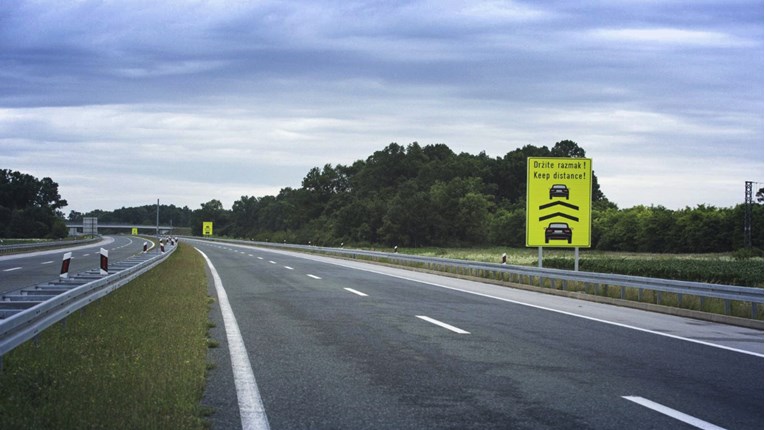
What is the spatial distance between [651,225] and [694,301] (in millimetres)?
75002

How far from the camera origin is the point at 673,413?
6402 millimetres

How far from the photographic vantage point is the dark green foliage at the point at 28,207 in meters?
118

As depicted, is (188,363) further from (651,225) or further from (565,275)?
(651,225)

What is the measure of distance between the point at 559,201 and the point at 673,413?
771 inches

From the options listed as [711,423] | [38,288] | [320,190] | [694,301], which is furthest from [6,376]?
[320,190]

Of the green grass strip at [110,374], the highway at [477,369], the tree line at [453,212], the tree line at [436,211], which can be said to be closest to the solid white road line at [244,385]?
the highway at [477,369]

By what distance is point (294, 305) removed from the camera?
51.3 feet

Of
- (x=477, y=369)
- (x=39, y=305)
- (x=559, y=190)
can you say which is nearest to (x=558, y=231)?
(x=559, y=190)

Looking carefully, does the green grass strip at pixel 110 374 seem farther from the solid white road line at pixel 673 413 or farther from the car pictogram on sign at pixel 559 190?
the car pictogram on sign at pixel 559 190

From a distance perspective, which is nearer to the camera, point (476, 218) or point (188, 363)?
point (188, 363)

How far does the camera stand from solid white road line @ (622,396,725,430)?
19.6ft

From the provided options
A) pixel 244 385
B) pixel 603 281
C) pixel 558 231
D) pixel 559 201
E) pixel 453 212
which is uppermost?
Answer: pixel 453 212

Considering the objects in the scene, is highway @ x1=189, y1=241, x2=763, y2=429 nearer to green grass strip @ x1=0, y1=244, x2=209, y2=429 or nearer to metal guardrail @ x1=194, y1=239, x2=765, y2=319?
green grass strip @ x1=0, y1=244, x2=209, y2=429

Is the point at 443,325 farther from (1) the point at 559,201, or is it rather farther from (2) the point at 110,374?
(1) the point at 559,201
